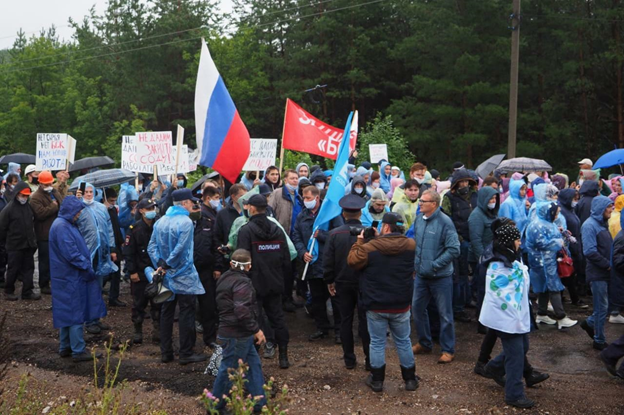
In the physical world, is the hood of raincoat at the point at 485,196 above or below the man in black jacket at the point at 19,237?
above

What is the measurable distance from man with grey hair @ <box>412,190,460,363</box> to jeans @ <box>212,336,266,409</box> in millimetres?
2504

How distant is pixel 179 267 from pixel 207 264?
2.86 feet

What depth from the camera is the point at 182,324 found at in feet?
25.3

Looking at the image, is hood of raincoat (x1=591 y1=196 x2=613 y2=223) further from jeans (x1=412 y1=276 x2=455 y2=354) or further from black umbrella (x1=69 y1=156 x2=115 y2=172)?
black umbrella (x1=69 y1=156 x2=115 y2=172)

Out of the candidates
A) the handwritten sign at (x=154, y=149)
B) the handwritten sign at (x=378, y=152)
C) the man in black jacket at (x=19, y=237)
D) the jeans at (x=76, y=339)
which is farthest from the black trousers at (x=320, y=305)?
the handwritten sign at (x=378, y=152)

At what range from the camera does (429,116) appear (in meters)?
32.0

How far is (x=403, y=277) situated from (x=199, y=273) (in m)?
3.04

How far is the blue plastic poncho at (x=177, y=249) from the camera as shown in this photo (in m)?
7.52

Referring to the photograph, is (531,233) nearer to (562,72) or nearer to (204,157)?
(204,157)

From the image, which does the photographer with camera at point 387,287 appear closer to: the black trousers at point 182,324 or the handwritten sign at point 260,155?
the black trousers at point 182,324

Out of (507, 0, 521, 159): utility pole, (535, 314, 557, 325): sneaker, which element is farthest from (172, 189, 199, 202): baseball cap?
(507, 0, 521, 159): utility pole

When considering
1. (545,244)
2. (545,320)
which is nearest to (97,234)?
(545,244)

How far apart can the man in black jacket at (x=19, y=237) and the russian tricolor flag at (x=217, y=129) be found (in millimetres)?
4138

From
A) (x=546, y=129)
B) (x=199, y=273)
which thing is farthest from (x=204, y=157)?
(x=546, y=129)
